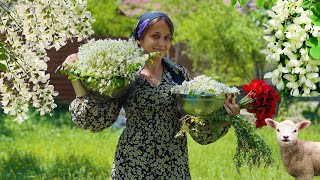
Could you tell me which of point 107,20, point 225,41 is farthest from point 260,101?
point 107,20

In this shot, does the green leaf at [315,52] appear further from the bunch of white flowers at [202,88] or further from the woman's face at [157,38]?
the woman's face at [157,38]

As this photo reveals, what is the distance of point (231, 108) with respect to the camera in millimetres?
3930

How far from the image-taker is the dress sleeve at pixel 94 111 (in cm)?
406

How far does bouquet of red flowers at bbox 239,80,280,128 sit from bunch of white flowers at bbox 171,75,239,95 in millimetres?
89

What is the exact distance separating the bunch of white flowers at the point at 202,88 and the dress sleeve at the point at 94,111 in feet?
1.19

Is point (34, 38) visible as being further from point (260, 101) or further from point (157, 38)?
point (260, 101)

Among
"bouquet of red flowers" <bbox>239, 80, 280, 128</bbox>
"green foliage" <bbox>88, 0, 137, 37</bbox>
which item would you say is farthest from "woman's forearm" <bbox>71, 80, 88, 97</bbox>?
"green foliage" <bbox>88, 0, 137, 37</bbox>

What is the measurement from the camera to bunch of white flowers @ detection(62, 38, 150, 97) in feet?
12.4

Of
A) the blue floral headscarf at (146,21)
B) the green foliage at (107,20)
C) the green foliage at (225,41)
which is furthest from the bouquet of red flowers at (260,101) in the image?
the green foliage at (107,20)

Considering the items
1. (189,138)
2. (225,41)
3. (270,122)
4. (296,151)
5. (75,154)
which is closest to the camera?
(270,122)

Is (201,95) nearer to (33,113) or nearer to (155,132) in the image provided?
(155,132)

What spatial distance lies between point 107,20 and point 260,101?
46.6ft

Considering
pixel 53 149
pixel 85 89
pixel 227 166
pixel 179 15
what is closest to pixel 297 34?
pixel 85 89

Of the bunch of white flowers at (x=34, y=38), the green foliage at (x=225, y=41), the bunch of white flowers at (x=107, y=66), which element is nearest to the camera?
the bunch of white flowers at (x=107, y=66)
